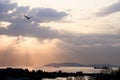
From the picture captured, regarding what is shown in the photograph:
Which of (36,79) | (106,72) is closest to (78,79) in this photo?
(106,72)

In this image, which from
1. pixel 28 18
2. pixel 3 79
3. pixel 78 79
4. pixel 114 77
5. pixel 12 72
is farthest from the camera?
pixel 12 72

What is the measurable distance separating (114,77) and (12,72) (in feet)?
320

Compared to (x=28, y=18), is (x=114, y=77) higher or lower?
lower

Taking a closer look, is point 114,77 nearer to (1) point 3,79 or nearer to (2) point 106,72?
(2) point 106,72

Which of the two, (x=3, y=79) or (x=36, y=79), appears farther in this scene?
(x=36, y=79)

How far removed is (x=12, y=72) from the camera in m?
192

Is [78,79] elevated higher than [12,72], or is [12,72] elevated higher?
[12,72]

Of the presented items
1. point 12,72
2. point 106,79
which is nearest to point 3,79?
point 12,72

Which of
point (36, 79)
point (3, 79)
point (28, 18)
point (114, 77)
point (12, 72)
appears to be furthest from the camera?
point (12, 72)

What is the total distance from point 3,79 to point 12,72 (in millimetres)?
38649

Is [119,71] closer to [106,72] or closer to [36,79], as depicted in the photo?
[106,72]

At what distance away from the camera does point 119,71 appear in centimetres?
10438

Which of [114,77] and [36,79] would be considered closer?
[114,77]

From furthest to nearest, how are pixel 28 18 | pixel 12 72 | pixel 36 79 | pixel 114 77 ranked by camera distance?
pixel 12 72 → pixel 36 79 → pixel 114 77 → pixel 28 18
